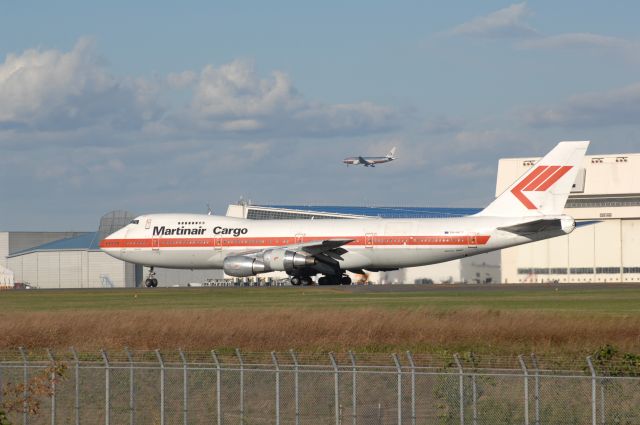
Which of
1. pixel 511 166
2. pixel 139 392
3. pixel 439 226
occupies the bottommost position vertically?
pixel 139 392

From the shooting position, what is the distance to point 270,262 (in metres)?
75.4

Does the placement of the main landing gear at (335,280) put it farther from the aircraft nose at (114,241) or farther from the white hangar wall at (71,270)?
the white hangar wall at (71,270)

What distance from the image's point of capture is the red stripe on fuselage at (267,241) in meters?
74.0

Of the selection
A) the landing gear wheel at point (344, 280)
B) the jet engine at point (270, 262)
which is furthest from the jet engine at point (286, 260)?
the landing gear wheel at point (344, 280)

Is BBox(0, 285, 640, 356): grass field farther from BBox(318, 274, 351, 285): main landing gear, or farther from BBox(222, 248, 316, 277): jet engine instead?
BBox(318, 274, 351, 285): main landing gear

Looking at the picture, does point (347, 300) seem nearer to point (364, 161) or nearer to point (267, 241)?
point (267, 241)

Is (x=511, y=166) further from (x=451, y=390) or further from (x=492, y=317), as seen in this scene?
(x=451, y=390)

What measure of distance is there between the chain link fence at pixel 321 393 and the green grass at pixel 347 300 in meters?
17.8

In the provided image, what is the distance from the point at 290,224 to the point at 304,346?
44369 millimetres

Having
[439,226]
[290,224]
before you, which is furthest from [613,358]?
[290,224]

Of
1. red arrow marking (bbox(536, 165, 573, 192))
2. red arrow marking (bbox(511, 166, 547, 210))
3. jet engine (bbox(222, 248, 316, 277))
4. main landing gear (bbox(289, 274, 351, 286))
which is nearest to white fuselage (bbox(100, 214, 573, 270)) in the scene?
red arrow marking (bbox(511, 166, 547, 210))

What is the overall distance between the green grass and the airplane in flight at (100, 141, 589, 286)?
193 inches

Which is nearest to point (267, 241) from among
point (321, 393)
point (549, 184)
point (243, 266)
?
point (243, 266)

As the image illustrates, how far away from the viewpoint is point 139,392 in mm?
30984
